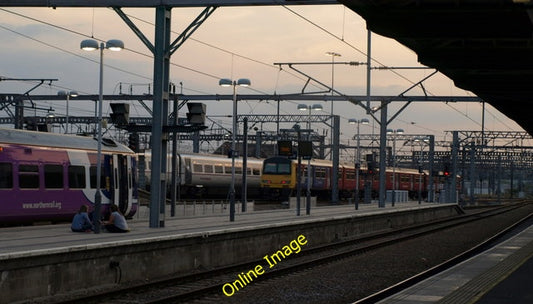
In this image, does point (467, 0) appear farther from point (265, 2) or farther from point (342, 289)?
point (265, 2)

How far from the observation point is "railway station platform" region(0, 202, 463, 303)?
46.6 ft

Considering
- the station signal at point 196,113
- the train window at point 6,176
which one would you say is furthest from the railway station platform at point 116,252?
the station signal at point 196,113

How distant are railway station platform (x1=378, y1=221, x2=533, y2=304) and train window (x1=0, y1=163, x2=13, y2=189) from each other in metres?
11.5

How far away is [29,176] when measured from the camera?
22.2m

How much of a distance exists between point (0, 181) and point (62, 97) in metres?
31.7

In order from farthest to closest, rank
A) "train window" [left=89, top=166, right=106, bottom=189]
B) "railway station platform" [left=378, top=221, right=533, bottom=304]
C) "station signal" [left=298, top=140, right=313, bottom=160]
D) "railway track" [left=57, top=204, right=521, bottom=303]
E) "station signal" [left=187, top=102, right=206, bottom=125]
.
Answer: "station signal" [left=298, top=140, right=313, bottom=160], "train window" [left=89, top=166, right=106, bottom=189], "station signal" [left=187, top=102, right=206, bottom=125], "railway track" [left=57, top=204, right=521, bottom=303], "railway station platform" [left=378, top=221, right=533, bottom=304]

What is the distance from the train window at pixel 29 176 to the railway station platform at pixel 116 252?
3.99 ft

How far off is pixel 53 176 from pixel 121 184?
3.63m

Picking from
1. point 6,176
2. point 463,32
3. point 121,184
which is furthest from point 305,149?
point 463,32

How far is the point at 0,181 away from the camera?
2095 cm

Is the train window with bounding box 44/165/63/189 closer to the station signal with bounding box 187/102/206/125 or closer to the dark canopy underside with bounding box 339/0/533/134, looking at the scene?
the station signal with bounding box 187/102/206/125

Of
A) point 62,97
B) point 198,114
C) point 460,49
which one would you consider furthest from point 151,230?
point 62,97

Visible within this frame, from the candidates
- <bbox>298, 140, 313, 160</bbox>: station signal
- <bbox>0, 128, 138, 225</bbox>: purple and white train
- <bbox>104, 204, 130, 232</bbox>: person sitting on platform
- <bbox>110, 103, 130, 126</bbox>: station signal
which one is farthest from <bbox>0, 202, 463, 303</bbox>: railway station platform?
<bbox>298, 140, 313, 160</bbox>: station signal

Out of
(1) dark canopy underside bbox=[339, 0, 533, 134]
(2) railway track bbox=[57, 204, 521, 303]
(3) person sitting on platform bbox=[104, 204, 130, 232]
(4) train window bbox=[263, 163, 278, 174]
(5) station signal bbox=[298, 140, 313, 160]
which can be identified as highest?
(1) dark canopy underside bbox=[339, 0, 533, 134]
